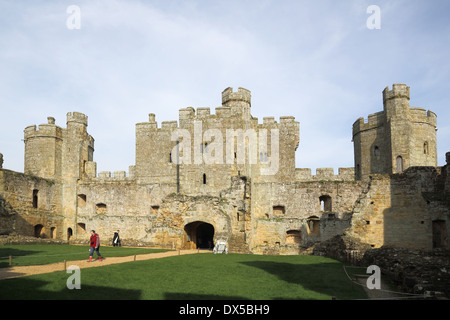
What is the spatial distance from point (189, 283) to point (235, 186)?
1494 cm

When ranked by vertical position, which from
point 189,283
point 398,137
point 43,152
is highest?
point 398,137

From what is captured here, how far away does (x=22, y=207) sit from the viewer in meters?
29.5

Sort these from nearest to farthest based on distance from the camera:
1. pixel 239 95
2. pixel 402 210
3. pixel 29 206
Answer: pixel 402 210, pixel 239 95, pixel 29 206

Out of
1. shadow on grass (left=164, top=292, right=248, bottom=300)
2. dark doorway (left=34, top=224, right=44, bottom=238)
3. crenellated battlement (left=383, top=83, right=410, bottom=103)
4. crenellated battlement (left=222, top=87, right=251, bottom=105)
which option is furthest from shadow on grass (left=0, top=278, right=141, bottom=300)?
crenellated battlement (left=383, top=83, right=410, bottom=103)

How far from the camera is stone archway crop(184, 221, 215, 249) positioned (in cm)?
2612

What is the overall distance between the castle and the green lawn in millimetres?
8488

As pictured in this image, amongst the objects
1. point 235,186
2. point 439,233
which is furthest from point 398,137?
point 235,186

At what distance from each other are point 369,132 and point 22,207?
89.4 ft

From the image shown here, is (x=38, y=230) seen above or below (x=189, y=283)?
below

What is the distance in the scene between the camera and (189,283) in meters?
10.9

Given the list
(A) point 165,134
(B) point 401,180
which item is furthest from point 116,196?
(B) point 401,180

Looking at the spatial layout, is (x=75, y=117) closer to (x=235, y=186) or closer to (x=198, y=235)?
(x=198, y=235)

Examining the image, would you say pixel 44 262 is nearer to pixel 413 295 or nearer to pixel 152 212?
pixel 413 295

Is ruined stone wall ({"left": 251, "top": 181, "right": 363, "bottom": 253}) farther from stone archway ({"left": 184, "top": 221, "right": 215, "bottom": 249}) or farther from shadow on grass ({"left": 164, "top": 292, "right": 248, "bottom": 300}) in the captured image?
shadow on grass ({"left": 164, "top": 292, "right": 248, "bottom": 300})
